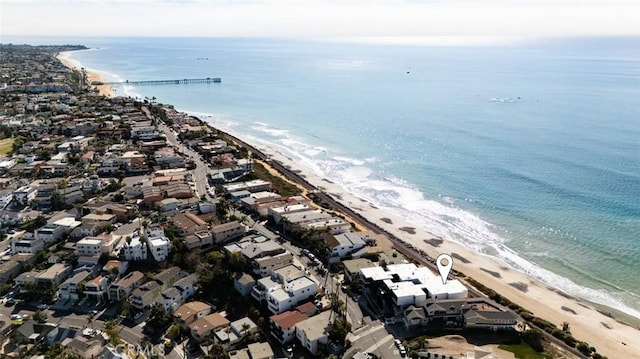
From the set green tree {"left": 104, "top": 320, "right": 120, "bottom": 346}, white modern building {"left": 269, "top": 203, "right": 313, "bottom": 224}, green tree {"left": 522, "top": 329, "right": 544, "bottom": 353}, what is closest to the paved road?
green tree {"left": 522, "top": 329, "right": 544, "bottom": 353}

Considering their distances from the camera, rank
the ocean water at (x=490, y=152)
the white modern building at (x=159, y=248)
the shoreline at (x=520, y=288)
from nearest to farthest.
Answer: the shoreline at (x=520, y=288), the white modern building at (x=159, y=248), the ocean water at (x=490, y=152)

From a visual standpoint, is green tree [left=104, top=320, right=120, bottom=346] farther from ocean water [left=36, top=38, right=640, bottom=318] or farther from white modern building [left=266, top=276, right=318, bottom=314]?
ocean water [left=36, top=38, right=640, bottom=318]

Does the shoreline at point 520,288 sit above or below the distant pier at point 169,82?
below

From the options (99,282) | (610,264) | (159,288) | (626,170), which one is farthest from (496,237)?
(99,282)

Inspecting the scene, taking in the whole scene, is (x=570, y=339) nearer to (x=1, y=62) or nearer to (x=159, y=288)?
(x=159, y=288)

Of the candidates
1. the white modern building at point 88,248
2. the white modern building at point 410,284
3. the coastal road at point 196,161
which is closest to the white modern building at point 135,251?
the white modern building at point 88,248

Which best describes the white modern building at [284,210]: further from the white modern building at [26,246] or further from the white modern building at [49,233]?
the white modern building at [26,246]

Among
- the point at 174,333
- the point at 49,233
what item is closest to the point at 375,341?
the point at 174,333

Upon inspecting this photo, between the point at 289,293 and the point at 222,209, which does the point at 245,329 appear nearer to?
the point at 289,293
